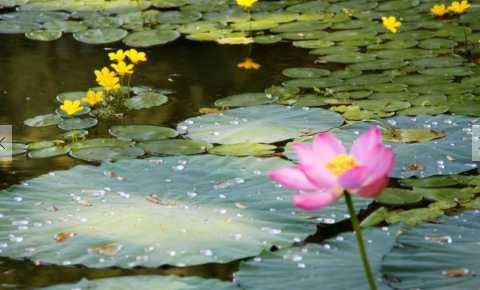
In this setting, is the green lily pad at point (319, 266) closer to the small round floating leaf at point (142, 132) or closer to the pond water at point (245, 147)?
the pond water at point (245, 147)

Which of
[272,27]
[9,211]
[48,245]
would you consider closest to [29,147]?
[9,211]

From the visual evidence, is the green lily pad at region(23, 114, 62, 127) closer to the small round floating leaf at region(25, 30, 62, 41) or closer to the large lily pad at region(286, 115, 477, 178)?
the large lily pad at region(286, 115, 477, 178)

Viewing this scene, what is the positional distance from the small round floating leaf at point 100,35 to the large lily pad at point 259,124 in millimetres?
1110

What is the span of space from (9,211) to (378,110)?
1123 mm

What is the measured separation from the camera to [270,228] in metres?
1.92

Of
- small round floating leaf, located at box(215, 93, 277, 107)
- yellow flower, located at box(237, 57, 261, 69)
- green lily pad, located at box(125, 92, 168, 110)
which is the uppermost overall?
yellow flower, located at box(237, 57, 261, 69)

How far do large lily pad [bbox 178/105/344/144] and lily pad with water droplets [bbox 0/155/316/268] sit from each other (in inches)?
10.3

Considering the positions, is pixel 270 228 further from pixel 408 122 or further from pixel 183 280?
pixel 408 122

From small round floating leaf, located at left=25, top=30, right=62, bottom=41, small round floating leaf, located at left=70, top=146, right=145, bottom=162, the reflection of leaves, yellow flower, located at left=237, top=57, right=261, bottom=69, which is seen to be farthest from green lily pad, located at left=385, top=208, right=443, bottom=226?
small round floating leaf, located at left=25, top=30, right=62, bottom=41

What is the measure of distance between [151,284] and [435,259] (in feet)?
1.49

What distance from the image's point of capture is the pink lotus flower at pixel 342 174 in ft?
3.79

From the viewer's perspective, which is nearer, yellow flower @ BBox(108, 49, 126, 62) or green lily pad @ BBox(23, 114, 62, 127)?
green lily pad @ BBox(23, 114, 62, 127)

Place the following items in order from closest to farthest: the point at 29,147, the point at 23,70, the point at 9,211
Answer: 1. the point at 9,211
2. the point at 29,147
3. the point at 23,70

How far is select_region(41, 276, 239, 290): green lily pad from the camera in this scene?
1.62 metres
